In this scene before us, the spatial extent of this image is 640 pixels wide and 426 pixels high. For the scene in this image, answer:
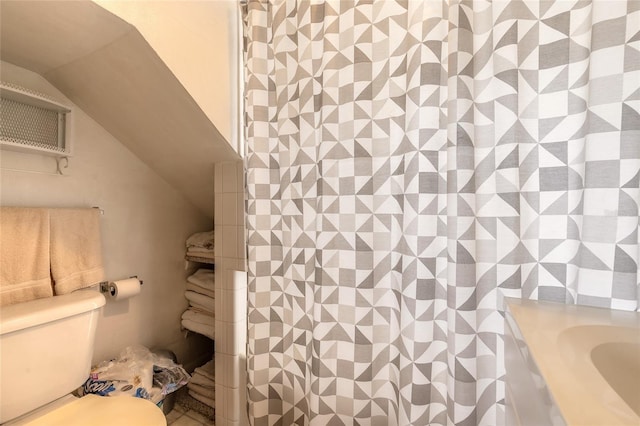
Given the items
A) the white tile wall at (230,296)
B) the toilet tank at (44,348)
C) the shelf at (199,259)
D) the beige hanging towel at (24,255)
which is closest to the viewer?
the toilet tank at (44,348)

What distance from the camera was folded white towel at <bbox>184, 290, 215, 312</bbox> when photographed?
1.57 meters

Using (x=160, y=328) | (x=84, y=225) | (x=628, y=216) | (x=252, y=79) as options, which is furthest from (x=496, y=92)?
(x=160, y=328)

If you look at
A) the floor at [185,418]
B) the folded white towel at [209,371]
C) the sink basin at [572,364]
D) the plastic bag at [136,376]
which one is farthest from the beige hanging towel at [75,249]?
the sink basin at [572,364]

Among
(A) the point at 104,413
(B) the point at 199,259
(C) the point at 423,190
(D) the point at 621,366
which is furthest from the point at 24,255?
(D) the point at 621,366

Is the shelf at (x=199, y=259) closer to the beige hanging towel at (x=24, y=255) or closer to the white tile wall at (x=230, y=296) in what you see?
the white tile wall at (x=230, y=296)

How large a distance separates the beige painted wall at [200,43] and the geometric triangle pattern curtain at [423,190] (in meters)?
0.13

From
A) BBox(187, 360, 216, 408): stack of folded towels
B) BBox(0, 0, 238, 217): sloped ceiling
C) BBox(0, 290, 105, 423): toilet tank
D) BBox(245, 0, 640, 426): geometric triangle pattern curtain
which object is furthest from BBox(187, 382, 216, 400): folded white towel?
BBox(0, 0, 238, 217): sloped ceiling

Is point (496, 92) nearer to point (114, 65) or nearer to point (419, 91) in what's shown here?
point (419, 91)

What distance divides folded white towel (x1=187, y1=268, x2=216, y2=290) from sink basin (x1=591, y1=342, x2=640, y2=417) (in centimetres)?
159

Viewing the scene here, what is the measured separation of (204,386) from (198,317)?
0.38 metres

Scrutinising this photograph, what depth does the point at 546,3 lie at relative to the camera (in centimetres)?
69

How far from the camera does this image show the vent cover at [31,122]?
37.8 inches

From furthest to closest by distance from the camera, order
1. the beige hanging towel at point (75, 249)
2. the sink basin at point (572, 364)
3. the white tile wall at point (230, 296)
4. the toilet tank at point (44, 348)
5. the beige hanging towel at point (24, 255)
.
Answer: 1. the white tile wall at point (230, 296)
2. the beige hanging towel at point (75, 249)
3. the beige hanging towel at point (24, 255)
4. the toilet tank at point (44, 348)
5. the sink basin at point (572, 364)

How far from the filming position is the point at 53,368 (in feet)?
3.13
